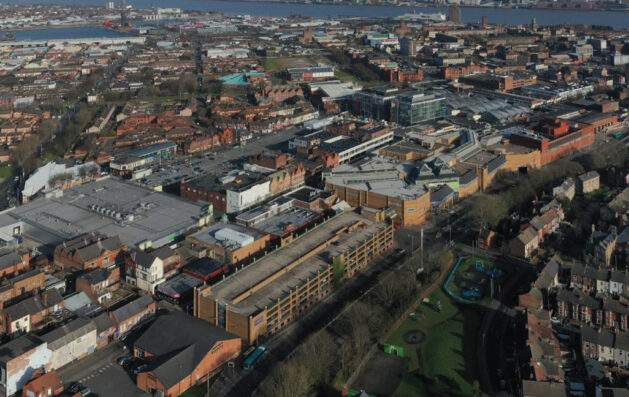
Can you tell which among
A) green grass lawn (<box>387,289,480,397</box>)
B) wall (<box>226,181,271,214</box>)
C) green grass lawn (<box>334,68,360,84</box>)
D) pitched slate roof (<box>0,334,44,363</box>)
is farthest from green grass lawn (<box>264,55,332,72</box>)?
pitched slate roof (<box>0,334,44,363</box>)

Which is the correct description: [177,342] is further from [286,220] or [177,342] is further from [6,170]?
[6,170]

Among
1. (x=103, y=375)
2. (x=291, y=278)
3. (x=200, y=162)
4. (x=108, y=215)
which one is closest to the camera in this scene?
(x=103, y=375)

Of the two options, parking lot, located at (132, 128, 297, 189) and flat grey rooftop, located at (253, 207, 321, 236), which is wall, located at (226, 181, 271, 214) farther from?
parking lot, located at (132, 128, 297, 189)

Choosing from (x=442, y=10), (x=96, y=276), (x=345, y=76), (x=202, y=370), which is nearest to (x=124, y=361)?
(x=202, y=370)

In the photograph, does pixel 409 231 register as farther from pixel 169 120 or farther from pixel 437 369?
pixel 169 120

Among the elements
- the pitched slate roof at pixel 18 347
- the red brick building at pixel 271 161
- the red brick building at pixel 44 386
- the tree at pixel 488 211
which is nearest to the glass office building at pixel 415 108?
the red brick building at pixel 271 161

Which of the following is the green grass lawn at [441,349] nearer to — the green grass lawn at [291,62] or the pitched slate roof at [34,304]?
the pitched slate roof at [34,304]

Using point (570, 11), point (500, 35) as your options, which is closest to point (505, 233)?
point (500, 35)
